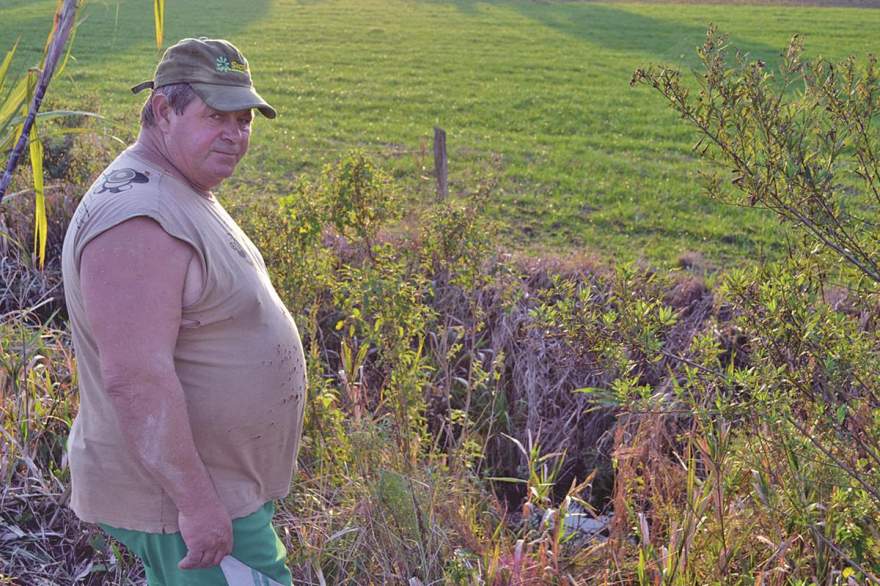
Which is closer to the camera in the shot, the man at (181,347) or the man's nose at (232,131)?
the man at (181,347)

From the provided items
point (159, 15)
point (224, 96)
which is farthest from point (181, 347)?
point (159, 15)

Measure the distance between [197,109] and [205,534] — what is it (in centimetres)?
105

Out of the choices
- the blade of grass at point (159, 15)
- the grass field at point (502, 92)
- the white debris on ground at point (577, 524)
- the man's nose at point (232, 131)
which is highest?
the blade of grass at point (159, 15)

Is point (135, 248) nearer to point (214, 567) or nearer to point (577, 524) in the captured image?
point (214, 567)

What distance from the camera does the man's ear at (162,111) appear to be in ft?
7.50

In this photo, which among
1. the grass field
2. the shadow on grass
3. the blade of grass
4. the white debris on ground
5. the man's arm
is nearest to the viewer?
the man's arm

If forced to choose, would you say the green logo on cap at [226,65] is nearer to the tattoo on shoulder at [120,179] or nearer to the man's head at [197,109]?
the man's head at [197,109]

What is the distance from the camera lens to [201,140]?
7.53 ft

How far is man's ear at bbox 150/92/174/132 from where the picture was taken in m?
2.29

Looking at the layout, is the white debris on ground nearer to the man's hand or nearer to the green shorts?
the green shorts

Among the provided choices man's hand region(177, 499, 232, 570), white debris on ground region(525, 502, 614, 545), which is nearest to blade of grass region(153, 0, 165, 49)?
man's hand region(177, 499, 232, 570)

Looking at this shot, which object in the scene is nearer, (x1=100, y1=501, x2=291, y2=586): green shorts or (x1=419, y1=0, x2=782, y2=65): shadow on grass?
(x1=100, y1=501, x2=291, y2=586): green shorts

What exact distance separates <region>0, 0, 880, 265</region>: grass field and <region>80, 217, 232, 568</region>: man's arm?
3.10 ft

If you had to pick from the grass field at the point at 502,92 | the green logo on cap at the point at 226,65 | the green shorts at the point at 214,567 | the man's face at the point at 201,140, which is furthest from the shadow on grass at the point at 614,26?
the green shorts at the point at 214,567
